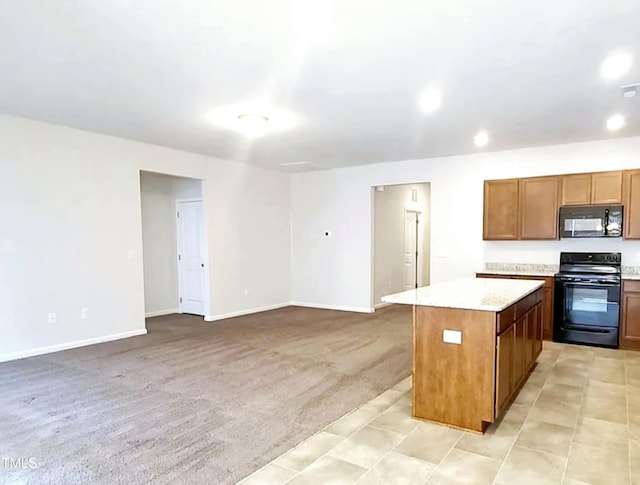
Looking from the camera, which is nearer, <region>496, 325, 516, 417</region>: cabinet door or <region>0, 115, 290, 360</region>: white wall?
<region>496, 325, 516, 417</region>: cabinet door

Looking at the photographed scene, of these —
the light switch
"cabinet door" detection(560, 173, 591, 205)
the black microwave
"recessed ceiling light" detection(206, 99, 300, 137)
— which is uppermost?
"recessed ceiling light" detection(206, 99, 300, 137)

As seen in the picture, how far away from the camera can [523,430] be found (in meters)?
2.98

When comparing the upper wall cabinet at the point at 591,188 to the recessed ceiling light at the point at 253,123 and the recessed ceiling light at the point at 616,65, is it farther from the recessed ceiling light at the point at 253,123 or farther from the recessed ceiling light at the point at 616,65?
the recessed ceiling light at the point at 253,123

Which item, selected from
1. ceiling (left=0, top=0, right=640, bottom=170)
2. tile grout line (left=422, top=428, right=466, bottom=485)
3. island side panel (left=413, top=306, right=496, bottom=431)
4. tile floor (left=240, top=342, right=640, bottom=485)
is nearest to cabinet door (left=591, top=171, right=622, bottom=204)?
ceiling (left=0, top=0, right=640, bottom=170)

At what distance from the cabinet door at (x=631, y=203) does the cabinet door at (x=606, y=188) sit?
0.07m

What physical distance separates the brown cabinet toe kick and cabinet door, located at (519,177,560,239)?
115 inches

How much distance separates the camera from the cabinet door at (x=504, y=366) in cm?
292

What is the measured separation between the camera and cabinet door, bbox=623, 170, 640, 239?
5.17 metres

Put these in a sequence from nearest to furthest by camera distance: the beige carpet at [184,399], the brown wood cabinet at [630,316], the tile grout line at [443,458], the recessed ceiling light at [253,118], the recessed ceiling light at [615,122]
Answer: the tile grout line at [443,458] < the beige carpet at [184,399] < the recessed ceiling light at [253,118] < the recessed ceiling light at [615,122] < the brown wood cabinet at [630,316]

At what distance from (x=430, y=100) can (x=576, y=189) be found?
2.82 metres

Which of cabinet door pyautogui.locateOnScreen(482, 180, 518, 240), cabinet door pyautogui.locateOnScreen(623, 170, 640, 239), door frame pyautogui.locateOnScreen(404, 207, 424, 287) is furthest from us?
door frame pyautogui.locateOnScreen(404, 207, 424, 287)

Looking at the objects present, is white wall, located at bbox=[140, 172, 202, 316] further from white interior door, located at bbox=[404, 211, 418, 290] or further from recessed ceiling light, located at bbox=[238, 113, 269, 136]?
white interior door, located at bbox=[404, 211, 418, 290]

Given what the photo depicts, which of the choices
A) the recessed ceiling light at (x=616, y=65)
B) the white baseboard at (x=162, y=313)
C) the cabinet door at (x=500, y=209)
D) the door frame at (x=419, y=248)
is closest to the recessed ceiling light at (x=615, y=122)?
the cabinet door at (x=500, y=209)

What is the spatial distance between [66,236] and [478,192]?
5681mm
